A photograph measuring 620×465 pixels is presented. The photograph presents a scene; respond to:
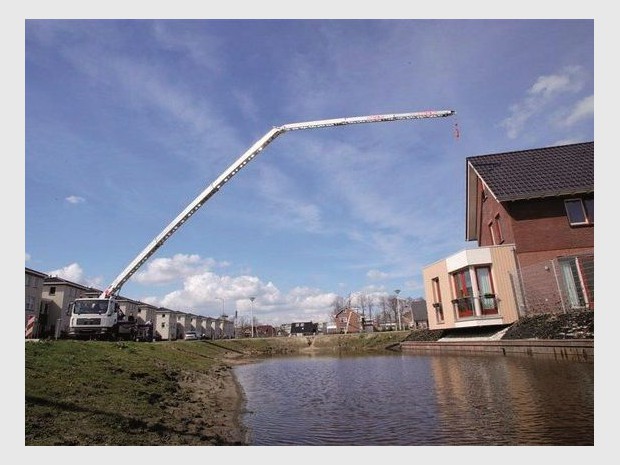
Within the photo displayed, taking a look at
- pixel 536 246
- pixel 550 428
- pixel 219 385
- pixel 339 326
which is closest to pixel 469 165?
pixel 536 246

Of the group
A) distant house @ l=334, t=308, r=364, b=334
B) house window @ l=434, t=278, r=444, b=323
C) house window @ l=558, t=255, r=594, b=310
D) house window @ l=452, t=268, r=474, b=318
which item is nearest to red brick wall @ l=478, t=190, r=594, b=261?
house window @ l=558, t=255, r=594, b=310

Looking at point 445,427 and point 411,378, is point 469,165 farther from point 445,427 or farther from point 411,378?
point 445,427

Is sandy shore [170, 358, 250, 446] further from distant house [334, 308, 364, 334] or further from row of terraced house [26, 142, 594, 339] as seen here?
distant house [334, 308, 364, 334]

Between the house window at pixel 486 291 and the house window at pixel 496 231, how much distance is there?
12.8 ft

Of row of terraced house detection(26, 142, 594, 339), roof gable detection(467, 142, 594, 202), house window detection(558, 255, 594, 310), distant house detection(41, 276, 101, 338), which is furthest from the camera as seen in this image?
distant house detection(41, 276, 101, 338)

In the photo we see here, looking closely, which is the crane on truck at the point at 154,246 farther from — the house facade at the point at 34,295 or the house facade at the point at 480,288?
the house facade at the point at 34,295

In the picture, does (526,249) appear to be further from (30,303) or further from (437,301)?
(30,303)

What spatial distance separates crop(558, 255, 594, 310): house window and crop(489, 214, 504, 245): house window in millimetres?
4920

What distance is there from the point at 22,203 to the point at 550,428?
31.3 feet

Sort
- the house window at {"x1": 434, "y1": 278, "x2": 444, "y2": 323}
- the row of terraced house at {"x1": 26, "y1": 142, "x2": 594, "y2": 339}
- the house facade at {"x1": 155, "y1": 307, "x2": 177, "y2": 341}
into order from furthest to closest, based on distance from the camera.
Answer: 1. the house facade at {"x1": 155, "y1": 307, "x2": 177, "y2": 341}
2. the house window at {"x1": 434, "y1": 278, "x2": 444, "y2": 323}
3. the row of terraced house at {"x1": 26, "y1": 142, "x2": 594, "y2": 339}

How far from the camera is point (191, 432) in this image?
7645 millimetres

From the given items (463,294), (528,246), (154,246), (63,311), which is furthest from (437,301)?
(63,311)

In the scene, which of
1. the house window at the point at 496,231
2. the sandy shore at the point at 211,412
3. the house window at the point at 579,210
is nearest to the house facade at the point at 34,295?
the sandy shore at the point at 211,412

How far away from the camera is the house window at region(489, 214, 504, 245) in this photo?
1071 inches
